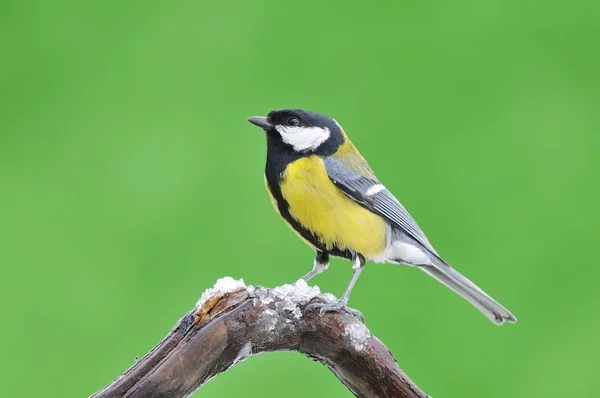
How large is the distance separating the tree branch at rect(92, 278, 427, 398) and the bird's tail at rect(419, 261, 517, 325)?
1.49ft

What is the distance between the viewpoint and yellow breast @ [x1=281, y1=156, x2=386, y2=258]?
133 cm

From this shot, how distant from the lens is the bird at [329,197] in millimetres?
1331

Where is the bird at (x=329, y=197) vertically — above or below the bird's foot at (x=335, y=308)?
above

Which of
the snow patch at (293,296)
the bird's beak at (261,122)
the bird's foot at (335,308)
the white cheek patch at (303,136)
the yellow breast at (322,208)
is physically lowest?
the bird's foot at (335,308)

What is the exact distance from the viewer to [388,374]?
3.35ft

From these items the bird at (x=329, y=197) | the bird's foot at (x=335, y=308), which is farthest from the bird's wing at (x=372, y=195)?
the bird's foot at (x=335, y=308)

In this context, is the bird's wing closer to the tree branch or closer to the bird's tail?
the bird's tail

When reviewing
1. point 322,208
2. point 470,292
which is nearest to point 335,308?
point 322,208

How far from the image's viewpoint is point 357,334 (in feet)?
3.38

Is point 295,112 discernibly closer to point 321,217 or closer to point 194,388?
point 321,217

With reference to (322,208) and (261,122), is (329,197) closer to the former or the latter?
(322,208)

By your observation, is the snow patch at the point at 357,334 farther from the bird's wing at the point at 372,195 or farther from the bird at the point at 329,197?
the bird's wing at the point at 372,195

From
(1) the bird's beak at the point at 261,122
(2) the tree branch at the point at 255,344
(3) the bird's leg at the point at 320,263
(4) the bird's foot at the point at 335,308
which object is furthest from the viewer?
(3) the bird's leg at the point at 320,263

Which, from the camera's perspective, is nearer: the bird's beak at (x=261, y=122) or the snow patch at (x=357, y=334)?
the snow patch at (x=357, y=334)
